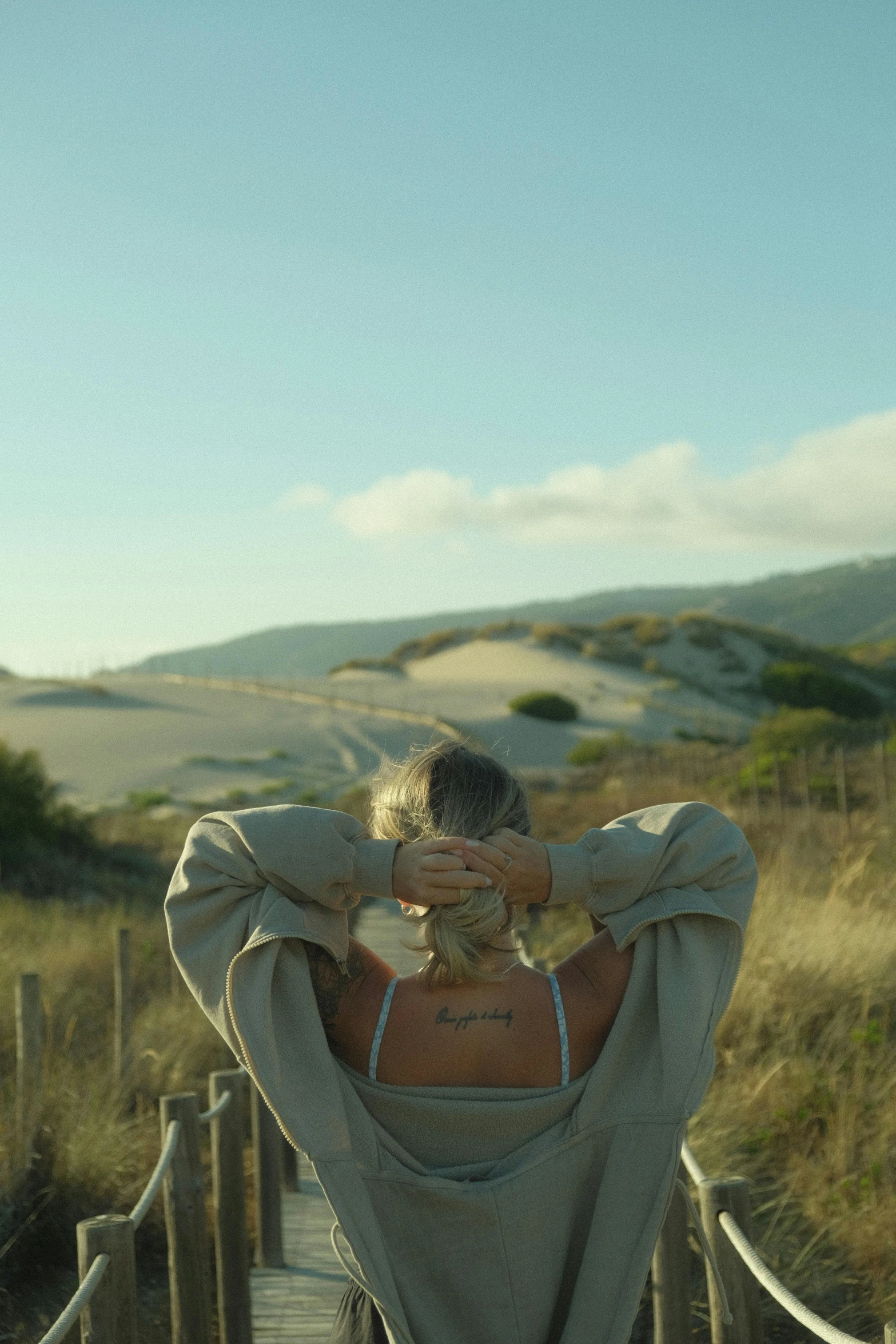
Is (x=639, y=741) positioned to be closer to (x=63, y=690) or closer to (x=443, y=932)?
(x=63, y=690)

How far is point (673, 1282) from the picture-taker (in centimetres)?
293

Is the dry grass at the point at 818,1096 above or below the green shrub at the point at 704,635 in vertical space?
below

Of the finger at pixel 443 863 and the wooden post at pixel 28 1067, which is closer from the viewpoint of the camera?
the finger at pixel 443 863

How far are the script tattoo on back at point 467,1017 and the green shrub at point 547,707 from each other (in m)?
40.2

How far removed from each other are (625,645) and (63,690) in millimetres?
26520

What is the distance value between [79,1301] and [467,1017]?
1.17 meters

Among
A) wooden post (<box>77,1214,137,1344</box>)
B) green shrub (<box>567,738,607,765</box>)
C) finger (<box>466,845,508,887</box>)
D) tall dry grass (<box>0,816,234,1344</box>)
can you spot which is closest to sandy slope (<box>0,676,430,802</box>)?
green shrub (<box>567,738,607,765</box>)

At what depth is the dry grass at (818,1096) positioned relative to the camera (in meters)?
3.95

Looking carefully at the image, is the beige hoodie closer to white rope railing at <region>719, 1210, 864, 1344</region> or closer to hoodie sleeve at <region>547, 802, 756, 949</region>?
hoodie sleeve at <region>547, 802, 756, 949</region>

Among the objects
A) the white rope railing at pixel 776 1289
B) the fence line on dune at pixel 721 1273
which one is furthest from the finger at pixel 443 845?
the white rope railing at pixel 776 1289

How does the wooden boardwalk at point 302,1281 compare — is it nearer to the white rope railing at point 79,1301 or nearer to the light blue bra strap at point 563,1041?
the white rope railing at point 79,1301

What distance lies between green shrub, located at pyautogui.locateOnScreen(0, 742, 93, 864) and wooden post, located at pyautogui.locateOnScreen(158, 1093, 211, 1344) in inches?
418

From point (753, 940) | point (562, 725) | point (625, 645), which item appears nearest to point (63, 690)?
point (562, 725)

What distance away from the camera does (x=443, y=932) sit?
167 cm
